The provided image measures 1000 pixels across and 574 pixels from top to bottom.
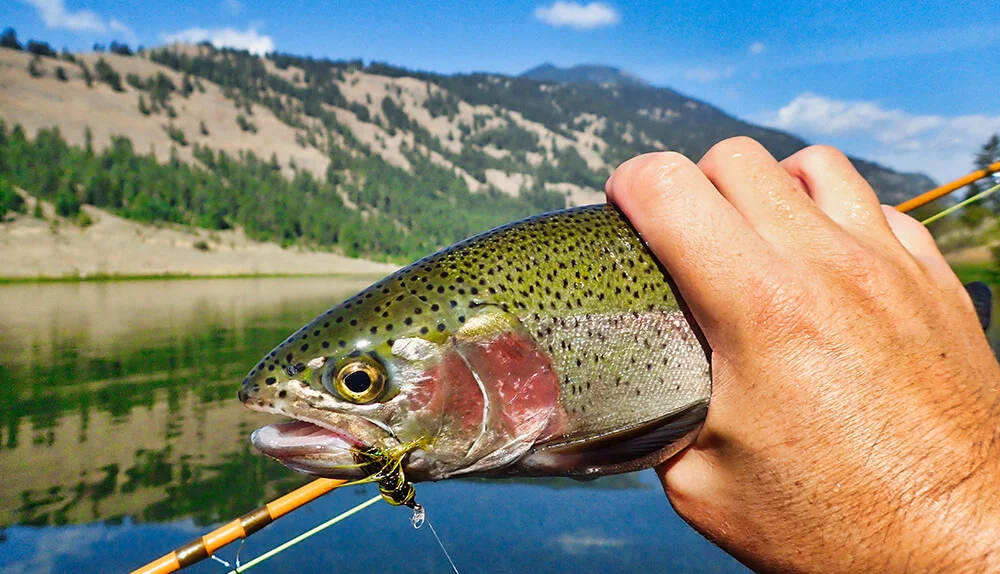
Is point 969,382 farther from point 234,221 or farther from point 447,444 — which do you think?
point 234,221

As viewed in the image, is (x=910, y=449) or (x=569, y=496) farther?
(x=569, y=496)

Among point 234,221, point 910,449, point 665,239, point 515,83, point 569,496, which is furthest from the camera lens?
point 515,83

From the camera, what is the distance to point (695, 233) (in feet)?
5.00

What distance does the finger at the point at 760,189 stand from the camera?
154 centimetres

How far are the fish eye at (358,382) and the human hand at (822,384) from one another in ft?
3.14

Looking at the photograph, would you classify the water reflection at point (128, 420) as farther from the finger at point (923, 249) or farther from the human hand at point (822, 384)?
the finger at point (923, 249)

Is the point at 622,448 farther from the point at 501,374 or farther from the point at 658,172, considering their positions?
the point at 658,172

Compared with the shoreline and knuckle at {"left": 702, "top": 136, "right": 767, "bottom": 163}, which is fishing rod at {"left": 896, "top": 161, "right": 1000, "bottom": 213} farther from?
the shoreline

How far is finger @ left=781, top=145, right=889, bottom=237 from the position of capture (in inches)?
66.7

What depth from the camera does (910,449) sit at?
1.32 meters

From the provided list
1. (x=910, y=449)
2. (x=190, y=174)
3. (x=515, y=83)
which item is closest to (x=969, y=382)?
(x=910, y=449)

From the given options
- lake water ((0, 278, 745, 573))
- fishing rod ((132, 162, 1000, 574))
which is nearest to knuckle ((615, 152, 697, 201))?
fishing rod ((132, 162, 1000, 574))

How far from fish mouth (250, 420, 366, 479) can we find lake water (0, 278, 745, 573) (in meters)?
4.73

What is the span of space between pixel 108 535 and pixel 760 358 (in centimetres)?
746
